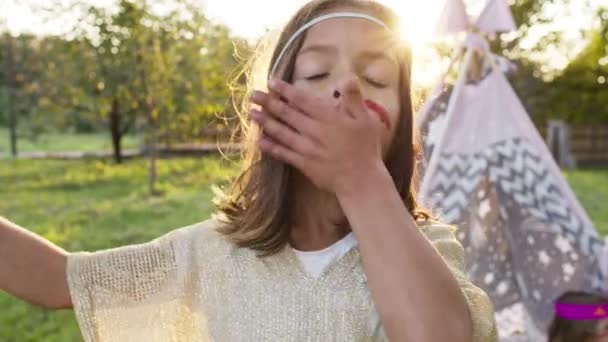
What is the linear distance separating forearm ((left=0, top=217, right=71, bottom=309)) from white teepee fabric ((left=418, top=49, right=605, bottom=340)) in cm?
306

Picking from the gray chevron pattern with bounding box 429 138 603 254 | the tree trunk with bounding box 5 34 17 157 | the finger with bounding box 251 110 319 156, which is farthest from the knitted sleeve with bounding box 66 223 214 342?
the tree trunk with bounding box 5 34 17 157

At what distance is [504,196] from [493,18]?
3.05 feet

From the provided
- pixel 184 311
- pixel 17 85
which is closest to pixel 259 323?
pixel 184 311

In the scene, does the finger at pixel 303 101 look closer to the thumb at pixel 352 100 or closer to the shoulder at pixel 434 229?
the thumb at pixel 352 100

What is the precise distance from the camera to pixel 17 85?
1844 centimetres

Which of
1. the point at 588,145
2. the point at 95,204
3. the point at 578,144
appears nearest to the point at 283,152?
the point at 95,204

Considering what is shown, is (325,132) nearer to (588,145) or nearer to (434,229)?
(434,229)

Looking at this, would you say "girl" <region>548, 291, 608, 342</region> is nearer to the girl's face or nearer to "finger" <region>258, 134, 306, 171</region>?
the girl's face

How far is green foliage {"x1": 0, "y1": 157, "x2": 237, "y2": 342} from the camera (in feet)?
15.0

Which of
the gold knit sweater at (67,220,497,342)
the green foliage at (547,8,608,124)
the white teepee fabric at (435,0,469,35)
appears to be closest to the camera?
the gold knit sweater at (67,220,497,342)

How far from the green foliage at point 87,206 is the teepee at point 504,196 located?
1596 mm

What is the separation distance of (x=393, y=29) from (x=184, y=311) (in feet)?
1.65

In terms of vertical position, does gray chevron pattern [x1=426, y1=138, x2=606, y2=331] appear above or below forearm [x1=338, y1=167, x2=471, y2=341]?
below

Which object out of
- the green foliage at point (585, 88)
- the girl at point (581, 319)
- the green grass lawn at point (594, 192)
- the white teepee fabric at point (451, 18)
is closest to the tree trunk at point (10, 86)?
the green grass lawn at point (594, 192)
